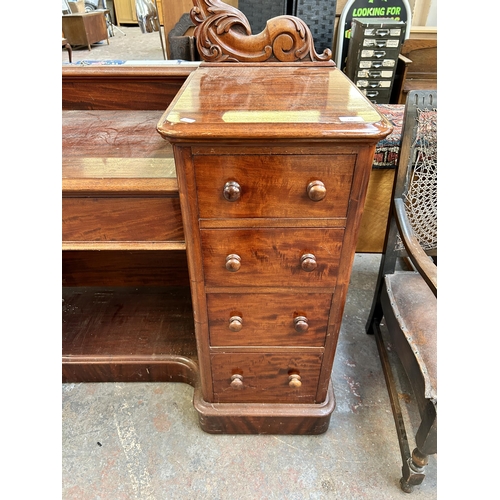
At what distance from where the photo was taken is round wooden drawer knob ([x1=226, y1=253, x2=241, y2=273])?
88cm

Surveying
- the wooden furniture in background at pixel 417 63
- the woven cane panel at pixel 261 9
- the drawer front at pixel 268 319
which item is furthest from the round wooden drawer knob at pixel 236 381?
the wooden furniture in background at pixel 417 63

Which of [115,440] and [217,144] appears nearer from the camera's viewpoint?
[217,144]

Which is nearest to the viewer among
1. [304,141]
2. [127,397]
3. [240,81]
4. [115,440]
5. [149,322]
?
[304,141]

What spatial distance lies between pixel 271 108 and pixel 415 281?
847 millimetres

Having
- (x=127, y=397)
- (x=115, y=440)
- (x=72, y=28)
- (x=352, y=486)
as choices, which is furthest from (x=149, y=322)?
(x=72, y=28)

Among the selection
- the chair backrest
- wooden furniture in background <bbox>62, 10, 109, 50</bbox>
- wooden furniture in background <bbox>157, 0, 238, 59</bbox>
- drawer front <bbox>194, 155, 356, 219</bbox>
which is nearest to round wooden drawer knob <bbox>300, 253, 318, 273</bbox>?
drawer front <bbox>194, 155, 356, 219</bbox>

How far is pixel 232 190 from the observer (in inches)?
30.3

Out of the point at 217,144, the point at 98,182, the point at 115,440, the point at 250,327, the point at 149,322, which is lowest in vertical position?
the point at 115,440

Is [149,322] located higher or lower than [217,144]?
lower

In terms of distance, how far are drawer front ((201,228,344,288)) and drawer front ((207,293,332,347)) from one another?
1.9 inches

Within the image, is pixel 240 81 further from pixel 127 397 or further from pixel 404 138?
pixel 127 397

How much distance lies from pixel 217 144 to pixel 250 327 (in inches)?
20.6

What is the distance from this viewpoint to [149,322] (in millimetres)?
1541

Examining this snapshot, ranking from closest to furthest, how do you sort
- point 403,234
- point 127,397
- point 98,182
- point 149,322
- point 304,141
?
point 304,141 → point 98,182 → point 403,234 → point 127,397 → point 149,322
